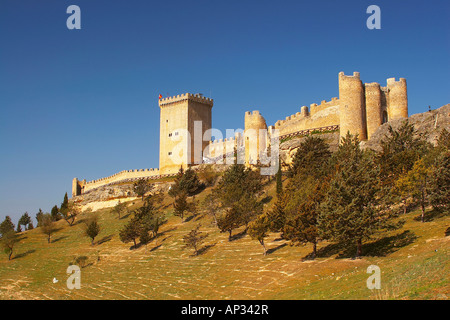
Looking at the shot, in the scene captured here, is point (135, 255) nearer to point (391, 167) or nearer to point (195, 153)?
point (391, 167)

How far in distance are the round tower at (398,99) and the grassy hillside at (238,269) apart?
23.2m

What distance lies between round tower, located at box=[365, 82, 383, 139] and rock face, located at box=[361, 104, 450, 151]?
7.17 ft

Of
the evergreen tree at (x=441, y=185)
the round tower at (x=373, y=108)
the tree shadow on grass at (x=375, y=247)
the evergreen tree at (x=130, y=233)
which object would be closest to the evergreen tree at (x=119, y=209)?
the evergreen tree at (x=130, y=233)

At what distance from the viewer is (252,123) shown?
66438mm

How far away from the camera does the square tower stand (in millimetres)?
78312

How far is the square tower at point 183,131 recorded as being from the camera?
257ft

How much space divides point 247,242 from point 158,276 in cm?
929

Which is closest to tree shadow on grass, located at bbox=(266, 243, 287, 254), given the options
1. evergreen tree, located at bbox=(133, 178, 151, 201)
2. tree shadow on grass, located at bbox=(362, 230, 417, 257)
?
tree shadow on grass, located at bbox=(362, 230, 417, 257)

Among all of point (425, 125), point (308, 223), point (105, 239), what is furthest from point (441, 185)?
point (105, 239)

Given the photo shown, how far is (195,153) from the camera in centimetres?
7900

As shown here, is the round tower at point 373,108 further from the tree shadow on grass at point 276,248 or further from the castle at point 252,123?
the tree shadow on grass at point 276,248

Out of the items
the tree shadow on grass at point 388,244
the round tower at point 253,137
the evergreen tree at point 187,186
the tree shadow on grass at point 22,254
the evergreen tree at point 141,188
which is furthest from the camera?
the evergreen tree at point 141,188

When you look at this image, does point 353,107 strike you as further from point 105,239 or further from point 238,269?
point 105,239

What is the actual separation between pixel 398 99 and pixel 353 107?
220 inches
